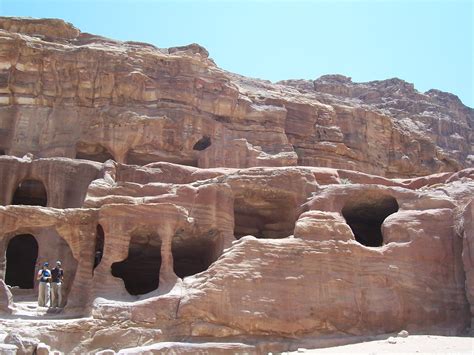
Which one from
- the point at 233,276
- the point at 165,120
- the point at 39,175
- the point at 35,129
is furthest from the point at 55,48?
the point at 233,276

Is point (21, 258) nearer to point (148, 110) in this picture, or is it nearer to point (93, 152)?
point (93, 152)

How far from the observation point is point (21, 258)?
2859 centimetres

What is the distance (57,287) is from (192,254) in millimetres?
6025

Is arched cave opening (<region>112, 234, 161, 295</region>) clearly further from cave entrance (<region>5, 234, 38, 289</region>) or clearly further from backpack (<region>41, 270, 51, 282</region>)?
cave entrance (<region>5, 234, 38, 289</region>)

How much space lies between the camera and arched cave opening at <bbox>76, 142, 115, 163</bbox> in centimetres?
3397

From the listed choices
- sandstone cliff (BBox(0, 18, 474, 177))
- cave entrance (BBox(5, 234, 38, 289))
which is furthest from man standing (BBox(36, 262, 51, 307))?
sandstone cliff (BBox(0, 18, 474, 177))

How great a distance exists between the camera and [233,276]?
18062mm

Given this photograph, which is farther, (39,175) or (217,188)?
(39,175)

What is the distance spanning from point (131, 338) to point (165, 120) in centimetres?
1926

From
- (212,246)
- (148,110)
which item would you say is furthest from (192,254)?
(148,110)

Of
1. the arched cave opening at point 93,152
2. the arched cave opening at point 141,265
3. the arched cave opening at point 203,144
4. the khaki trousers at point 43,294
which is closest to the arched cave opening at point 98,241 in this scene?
the arched cave opening at point 141,265

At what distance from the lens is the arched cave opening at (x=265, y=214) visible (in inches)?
877

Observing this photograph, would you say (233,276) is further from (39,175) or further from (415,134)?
(415,134)

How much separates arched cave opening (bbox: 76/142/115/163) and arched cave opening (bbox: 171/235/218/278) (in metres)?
11.4
